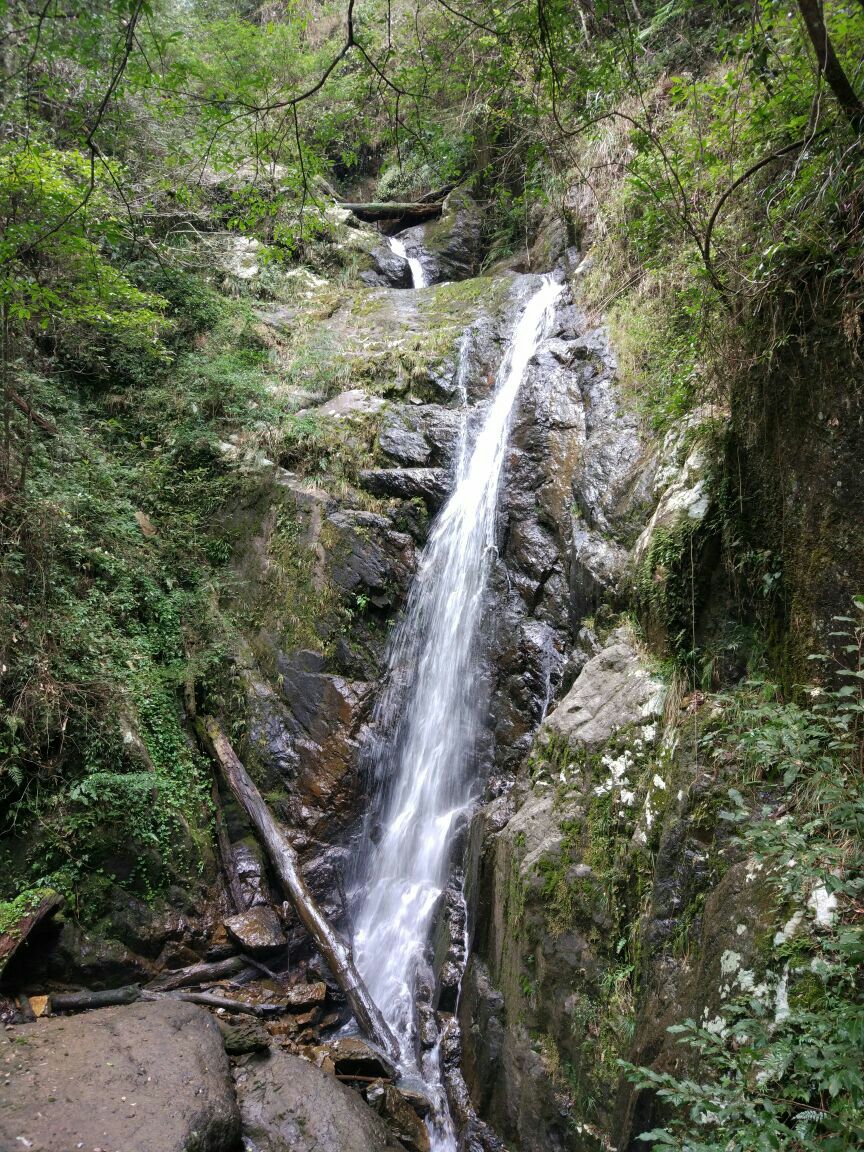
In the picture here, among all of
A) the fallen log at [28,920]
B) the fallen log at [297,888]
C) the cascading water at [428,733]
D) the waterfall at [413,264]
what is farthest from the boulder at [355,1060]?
the waterfall at [413,264]

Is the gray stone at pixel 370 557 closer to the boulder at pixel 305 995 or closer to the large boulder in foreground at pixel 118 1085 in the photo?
A: the boulder at pixel 305 995

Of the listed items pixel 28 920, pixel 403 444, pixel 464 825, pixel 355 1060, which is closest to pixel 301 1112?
pixel 355 1060

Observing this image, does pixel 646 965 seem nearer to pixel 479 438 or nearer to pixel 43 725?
pixel 43 725

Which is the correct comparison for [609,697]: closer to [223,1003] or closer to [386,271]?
[223,1003]

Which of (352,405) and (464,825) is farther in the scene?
(352,405)

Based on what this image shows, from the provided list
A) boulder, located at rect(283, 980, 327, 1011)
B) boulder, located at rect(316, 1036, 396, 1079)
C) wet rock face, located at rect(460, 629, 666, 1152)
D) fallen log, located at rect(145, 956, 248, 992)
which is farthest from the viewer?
boulder, located at rect(283, 980, 327, 1011)

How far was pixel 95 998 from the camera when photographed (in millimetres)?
4871

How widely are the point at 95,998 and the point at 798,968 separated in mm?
4909

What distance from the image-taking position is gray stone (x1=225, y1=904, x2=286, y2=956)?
19.1 feet

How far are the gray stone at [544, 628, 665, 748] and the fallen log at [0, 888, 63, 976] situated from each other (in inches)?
159

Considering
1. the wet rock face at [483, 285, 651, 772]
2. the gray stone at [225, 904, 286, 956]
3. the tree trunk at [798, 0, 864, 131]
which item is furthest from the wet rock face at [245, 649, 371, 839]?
the tree trunk at [798, 0, 864, 131]

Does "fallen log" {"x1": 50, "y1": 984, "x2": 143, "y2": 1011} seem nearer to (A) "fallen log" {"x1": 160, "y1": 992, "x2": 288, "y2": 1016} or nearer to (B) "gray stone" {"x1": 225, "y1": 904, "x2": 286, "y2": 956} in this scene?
(A) "fallen log" {"x1": 160, "y1": 992, "x2": 288, "y2": 1016}

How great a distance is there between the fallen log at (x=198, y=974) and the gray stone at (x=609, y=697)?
11.5 ft

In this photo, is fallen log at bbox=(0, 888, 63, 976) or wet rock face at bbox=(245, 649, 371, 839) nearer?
fallen log at bbox=(0, 888, 63, 976)
